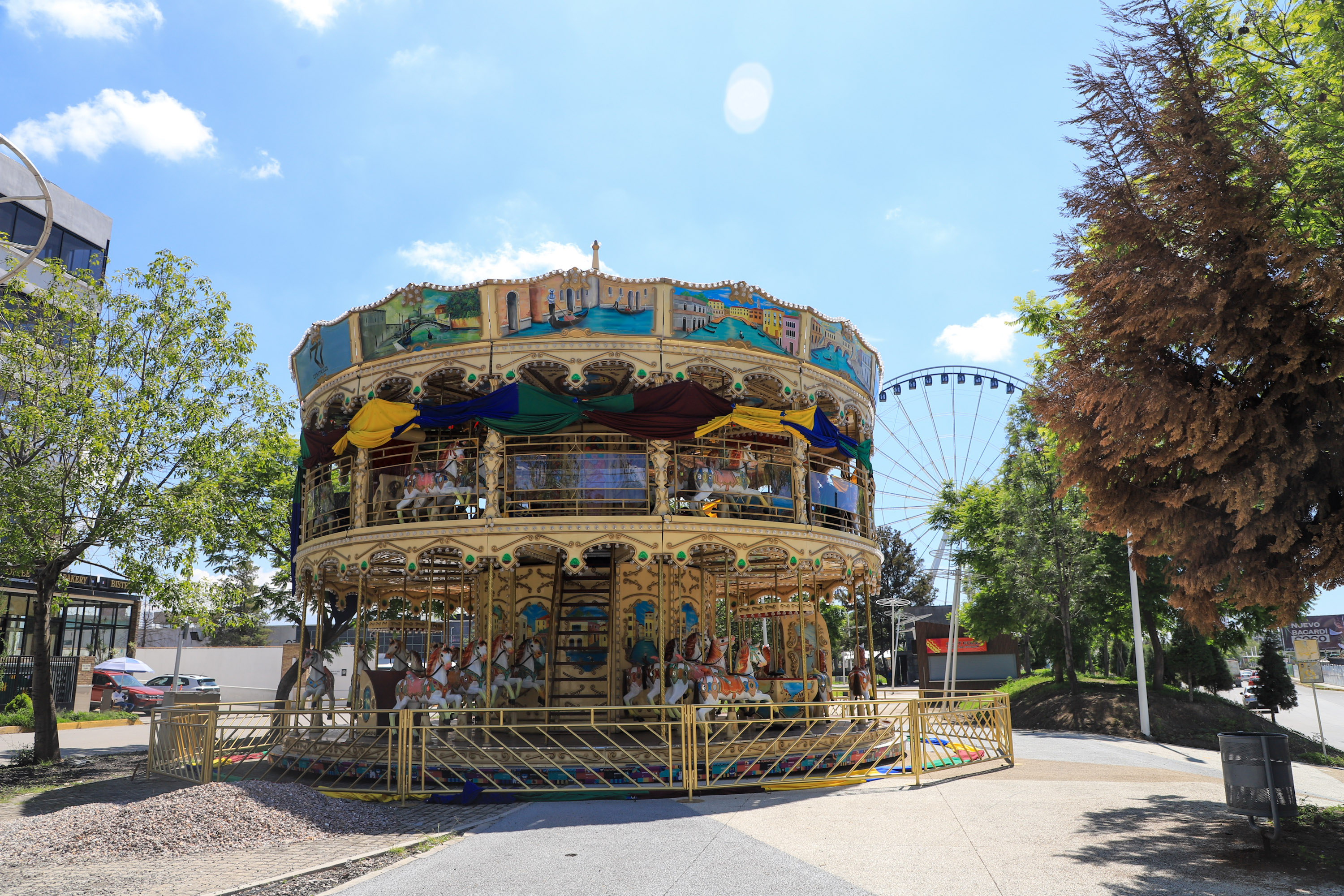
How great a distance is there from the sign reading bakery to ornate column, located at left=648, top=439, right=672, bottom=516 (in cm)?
988

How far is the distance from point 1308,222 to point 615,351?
11.0 meters

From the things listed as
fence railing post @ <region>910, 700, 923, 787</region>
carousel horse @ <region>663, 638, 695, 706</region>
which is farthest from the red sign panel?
fence railing post @ <region>910, 700, 923, 787</region>

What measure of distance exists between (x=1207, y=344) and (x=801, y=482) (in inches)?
337

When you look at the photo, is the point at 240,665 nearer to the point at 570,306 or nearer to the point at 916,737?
the point at 570,306

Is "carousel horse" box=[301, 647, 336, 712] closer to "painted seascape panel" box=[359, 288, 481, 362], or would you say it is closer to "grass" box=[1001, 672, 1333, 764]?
"painted seascape panel" box=[359, 288, 481, 362]

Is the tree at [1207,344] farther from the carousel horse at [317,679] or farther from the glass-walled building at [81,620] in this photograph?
the glass-walled building at [81,620]

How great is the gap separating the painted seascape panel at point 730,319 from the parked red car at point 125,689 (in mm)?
32256

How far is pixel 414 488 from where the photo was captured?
1678 centimetres

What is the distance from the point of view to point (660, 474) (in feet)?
52.9

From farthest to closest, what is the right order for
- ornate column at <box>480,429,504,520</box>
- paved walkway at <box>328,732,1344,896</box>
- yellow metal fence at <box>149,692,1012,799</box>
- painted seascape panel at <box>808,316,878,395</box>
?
painted seascape panel at <box>808,316,878,395</box> → ornate column at <box>480,429,504,520</box> → yellow metal fence at <box>149,692,1012,799</box> → paved walkway at <box>328,732,1344,896</box>

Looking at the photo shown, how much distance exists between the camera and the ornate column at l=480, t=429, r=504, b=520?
15.8 metres

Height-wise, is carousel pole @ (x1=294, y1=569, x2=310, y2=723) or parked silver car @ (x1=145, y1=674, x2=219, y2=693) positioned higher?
carousel pole @ (x1=294, y1=569, x2=310, y2=723)

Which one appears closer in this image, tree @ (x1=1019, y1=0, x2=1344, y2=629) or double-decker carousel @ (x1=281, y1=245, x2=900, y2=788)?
tree @ (x1=1019, y1=0, x2=1344, y2=629)

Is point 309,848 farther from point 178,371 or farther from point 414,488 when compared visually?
point 178,371
